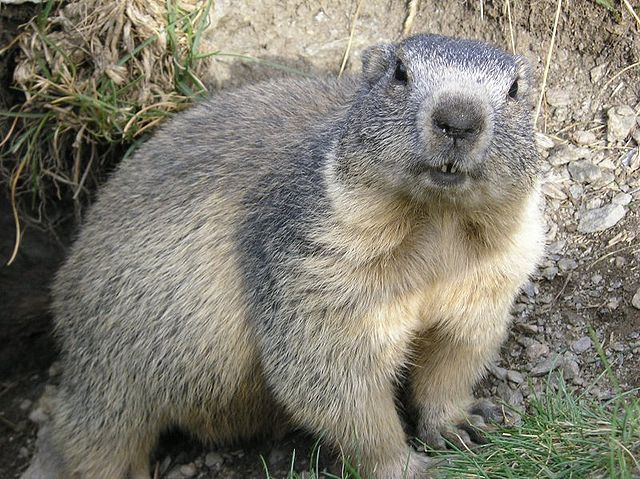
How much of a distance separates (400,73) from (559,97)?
2495mm

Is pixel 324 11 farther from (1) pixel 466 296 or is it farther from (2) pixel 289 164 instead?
(1) pixel 466 296

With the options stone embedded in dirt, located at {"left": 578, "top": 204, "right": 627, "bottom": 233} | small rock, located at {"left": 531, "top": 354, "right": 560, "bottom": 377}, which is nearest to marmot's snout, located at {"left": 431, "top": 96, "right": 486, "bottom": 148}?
small rock, located at {"left": 531, "top": 354, "right": 560, "bottom": 377}

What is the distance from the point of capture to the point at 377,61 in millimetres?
4469

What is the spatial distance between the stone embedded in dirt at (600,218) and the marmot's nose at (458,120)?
7.66 ft

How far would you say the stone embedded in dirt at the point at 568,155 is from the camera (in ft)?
19.8

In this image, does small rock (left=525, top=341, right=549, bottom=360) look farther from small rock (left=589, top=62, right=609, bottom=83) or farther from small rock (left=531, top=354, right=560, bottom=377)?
small rock (left=589, top=62, right=609, bottom=83)

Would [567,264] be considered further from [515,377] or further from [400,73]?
[400,73]

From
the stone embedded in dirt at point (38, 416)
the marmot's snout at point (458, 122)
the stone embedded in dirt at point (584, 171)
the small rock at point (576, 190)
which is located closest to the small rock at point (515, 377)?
the small rock at point (576, 190)

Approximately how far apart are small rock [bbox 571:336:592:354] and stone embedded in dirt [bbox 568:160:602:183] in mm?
1161

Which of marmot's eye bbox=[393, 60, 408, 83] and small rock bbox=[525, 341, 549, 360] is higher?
marmot's eye bbox=[393, 60, 408, 83]

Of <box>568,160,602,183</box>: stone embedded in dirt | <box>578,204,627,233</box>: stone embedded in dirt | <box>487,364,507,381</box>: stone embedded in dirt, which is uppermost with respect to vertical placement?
<box>568,160,602,183</box>: stone embedded in dirt

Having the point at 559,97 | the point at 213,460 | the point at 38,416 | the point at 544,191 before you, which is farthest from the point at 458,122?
the point at 38,416

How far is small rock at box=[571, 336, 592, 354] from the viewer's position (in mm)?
5246

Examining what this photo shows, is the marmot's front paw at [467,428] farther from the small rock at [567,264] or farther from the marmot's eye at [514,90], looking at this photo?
the marmot's eye at [514,90]
